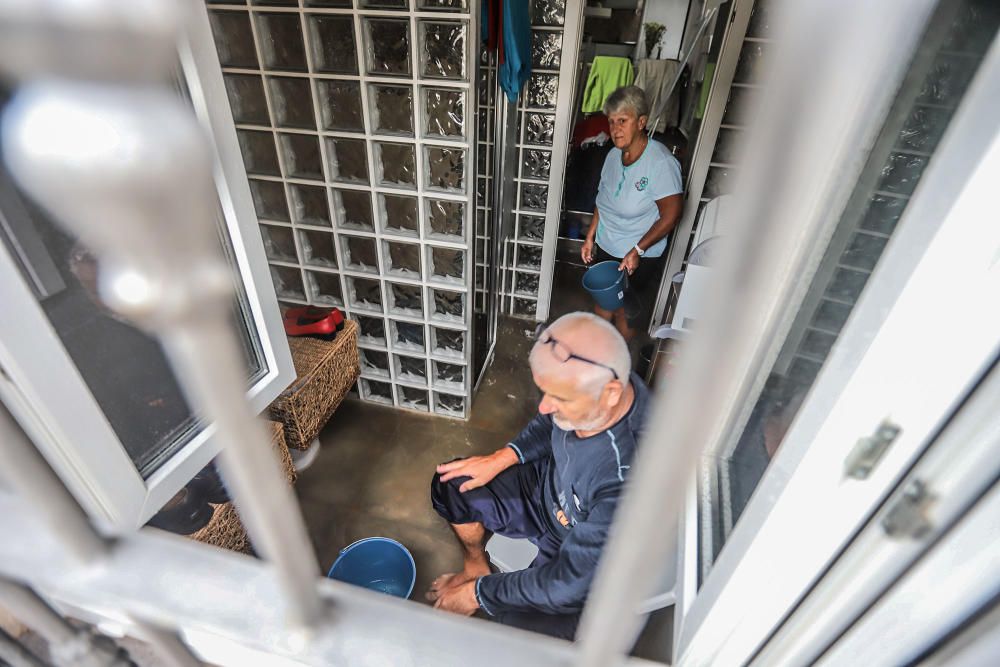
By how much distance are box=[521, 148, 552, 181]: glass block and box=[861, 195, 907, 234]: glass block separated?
1.92 metres

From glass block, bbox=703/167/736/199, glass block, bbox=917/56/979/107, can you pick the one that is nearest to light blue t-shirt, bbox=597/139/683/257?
glass block, bbox=703/167/736/199

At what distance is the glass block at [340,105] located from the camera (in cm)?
143

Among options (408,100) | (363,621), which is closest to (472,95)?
(408,100)

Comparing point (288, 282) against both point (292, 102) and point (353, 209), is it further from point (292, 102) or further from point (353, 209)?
point (292, 102)

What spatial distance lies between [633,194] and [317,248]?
130 centimetres

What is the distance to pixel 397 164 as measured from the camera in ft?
5.05

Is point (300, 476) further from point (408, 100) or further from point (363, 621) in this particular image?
point (363, 621)

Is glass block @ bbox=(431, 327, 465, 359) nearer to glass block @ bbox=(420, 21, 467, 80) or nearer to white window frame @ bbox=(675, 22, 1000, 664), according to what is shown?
glass block @ bbox=(420, 21, 467, 80)

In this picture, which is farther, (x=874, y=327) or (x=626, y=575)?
(x=874, y=327)

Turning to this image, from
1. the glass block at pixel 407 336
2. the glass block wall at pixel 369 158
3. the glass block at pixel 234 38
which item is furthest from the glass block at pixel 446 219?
the glass block at pixel 234 38

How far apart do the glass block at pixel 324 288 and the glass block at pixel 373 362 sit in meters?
0.23

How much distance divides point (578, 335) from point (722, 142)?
1570 mm

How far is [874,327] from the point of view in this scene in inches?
14.9

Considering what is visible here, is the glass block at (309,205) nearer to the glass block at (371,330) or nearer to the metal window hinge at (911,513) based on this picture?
the glass block at (371,330)
